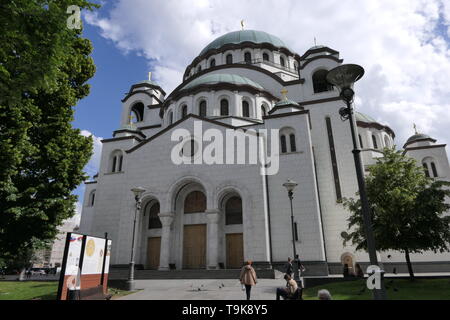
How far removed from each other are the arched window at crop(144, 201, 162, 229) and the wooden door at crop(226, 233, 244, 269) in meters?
6.44

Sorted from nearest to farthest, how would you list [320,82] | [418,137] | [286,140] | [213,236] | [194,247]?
[213,236] < [194,247] < [286,140] < [320,82] < [418,137]

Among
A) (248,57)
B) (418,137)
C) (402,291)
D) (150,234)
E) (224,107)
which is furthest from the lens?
(248,57)

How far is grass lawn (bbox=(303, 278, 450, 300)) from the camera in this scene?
10.4m

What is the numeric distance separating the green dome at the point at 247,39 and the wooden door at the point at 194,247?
26341 millimetres

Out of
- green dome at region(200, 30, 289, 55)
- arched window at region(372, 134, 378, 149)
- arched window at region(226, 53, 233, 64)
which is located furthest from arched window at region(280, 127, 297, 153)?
green dome at region(200, 30, 289, 55)

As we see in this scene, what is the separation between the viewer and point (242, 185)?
2150 cm

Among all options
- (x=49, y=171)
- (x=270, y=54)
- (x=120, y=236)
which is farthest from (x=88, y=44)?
(x=270, y=54)

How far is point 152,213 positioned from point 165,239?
352 centimetres

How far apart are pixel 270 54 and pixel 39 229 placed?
32.8 meters

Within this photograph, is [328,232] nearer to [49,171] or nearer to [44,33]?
[49,171]

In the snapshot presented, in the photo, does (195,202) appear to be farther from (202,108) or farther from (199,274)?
(202,108)

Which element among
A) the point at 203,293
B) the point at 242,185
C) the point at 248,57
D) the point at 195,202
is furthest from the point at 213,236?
the point at 248,57

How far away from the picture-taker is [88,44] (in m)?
15.9

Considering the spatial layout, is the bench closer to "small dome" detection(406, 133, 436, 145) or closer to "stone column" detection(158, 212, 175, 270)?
"stone column" detection(158, 212, 175, 270)
